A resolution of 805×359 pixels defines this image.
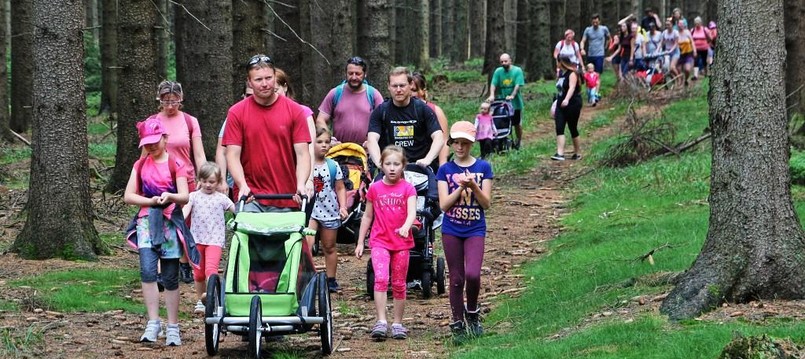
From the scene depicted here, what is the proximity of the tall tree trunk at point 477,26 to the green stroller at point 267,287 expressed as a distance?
37.1 metres

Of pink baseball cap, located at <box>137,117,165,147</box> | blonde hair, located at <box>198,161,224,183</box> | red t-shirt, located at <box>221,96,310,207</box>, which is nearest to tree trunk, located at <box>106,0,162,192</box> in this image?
blonde hair, located at <box>198,161,224,183</box>

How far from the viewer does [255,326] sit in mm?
7383

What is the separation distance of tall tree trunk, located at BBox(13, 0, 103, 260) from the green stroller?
4048mm

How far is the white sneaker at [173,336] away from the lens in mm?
8352

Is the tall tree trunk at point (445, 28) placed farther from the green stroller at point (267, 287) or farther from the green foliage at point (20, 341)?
the green stroller at point (267, 287)

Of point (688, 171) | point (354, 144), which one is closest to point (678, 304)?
point (354, 144)

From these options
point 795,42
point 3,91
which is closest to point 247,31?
point 3,91

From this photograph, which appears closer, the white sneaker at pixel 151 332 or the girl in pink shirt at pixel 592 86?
the white sneaker at pixel 151 332

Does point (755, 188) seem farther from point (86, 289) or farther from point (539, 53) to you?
point (539, 53)

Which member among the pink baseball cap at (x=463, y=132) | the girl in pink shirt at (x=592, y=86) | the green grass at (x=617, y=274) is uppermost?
the girl in pink shirt at (x=592, y=86)

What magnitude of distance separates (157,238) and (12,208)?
7.57 m


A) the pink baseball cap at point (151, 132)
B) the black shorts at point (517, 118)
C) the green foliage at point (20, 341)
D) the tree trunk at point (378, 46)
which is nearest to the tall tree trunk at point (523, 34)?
the black shorts at point (517, 118)

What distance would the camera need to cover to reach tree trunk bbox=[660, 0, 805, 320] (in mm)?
7699

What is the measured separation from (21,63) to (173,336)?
717 inches
